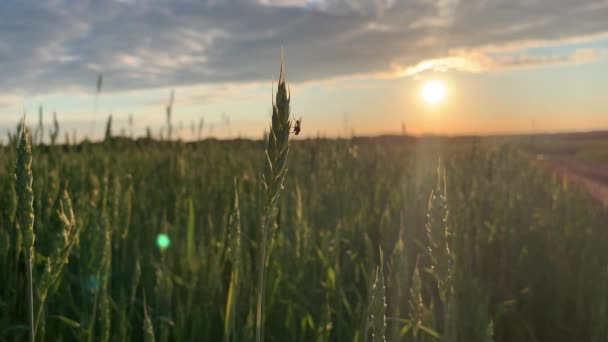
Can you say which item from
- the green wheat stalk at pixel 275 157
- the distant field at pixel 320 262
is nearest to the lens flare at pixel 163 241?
the distant field at pixel 320 262

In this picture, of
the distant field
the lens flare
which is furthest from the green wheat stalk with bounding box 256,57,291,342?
the lens flare

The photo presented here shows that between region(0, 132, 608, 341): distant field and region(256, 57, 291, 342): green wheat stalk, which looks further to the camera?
region(0, 132, 608, 341): distant field

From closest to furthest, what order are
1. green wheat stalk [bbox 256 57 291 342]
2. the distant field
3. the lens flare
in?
green wheat stalk [bbox 256 57 291 342] → the distant field → the lens flare

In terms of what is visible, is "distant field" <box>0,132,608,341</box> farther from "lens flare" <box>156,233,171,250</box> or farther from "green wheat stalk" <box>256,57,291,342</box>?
"green wheat stalk" <box>256,57,291,342</box>

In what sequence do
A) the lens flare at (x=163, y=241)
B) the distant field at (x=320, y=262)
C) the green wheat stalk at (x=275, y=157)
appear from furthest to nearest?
the lens flare at (x=163, y=241)
the distant field at (x=320, y=262)
the green wheat stalk at (x=275, y=157)

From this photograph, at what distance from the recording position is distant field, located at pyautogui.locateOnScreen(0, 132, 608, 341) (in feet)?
4.81

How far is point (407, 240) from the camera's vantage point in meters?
3.19

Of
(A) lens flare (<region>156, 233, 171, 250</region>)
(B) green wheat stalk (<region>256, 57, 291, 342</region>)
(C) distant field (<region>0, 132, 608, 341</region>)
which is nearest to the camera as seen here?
(B) green wheat stalk (<region>256, 57, 291, 342</region>)

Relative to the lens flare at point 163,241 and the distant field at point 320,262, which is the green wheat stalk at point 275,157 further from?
the lens flare at point 163,241

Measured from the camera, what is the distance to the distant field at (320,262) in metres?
1.47

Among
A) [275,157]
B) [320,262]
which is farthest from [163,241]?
[275,157]

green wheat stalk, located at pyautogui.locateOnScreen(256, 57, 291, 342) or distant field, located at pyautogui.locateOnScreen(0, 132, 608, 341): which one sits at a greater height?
green wheat stalk, located at pyautogui.locateOnScreen(256, 57, 291, 342)

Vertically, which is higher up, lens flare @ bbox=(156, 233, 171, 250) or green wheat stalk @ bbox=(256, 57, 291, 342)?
green wheat stalk @ bbox=(256, 57, 291, 342)

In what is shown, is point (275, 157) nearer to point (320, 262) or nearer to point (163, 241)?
point (163, 241)
